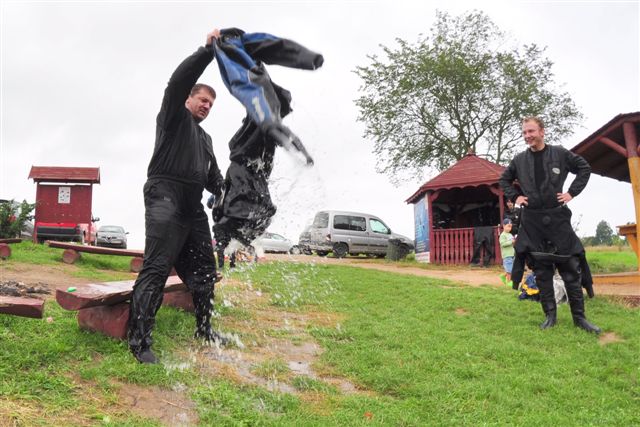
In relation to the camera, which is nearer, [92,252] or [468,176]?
[92,252]

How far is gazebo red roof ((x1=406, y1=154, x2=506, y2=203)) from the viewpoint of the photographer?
18.7m

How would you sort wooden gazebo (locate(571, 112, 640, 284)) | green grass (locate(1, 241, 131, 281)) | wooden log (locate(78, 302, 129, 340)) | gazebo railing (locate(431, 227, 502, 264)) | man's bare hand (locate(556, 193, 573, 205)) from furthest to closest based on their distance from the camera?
gazebo railing (locate(431, 227, 502, 264)) < wooden gazebo (locate(571, 112, 640, 284)) < green grass (locate(1, 241, 131, 281)) < man's bare hand (locate(556, 193, 573, 205)) < wooden log (locate(78, 302, 129, 340))

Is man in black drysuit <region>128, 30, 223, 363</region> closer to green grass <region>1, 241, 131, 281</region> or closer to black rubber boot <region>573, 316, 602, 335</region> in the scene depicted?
black rubber boot <region>573, 316, 602, 335</region>

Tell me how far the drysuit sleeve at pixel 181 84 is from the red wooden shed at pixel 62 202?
1429 centimetres

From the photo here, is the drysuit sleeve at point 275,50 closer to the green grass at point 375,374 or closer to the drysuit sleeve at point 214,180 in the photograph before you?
the drysuit sleeve at point 214,180

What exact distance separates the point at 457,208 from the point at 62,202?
15.3 m

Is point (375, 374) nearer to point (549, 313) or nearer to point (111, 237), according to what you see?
point (549, 313)

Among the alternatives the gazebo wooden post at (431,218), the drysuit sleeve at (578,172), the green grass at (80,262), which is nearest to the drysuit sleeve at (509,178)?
the drysuit sleeve at (578,172)

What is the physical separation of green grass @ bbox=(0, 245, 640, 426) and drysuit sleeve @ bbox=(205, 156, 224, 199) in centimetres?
136

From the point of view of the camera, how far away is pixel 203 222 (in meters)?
4.29

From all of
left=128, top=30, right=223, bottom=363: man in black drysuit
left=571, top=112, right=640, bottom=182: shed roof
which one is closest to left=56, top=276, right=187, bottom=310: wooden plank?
left=128, top=30, right=223, bottom=363: man in black drysuit

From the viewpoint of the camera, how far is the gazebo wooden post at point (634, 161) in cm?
939

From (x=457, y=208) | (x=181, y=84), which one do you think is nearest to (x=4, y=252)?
(x=181, y=84)

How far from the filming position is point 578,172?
562 cm
